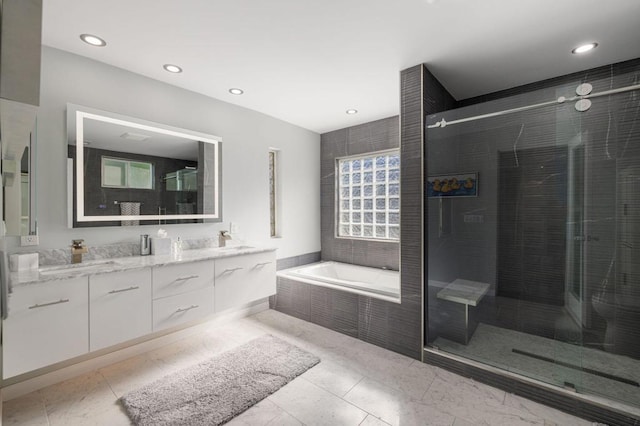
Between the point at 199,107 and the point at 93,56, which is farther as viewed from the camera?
the point at 199,107

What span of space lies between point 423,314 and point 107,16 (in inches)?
119

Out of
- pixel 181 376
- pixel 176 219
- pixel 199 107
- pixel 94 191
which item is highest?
pixel 199 107

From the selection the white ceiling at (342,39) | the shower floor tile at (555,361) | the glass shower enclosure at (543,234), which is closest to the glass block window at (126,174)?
the white ceiling at (342,39)

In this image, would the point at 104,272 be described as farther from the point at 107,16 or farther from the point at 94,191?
the point at 107,16

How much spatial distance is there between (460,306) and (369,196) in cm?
182

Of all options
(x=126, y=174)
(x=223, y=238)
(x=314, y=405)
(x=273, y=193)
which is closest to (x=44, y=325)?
(x=126, y=174)

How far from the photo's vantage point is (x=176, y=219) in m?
2.65

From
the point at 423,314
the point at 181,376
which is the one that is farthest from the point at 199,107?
the point at 423,314

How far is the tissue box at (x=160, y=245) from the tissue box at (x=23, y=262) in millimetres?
726

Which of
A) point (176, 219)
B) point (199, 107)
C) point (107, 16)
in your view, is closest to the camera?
point (107, 16)

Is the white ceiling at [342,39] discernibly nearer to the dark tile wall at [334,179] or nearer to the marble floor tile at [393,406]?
the dark tile wall at [334,179]

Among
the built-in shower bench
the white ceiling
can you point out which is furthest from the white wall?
the built-in shower bench

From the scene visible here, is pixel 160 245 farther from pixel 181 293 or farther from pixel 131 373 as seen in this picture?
pixel 131 373

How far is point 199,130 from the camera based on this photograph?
2.83 meters
